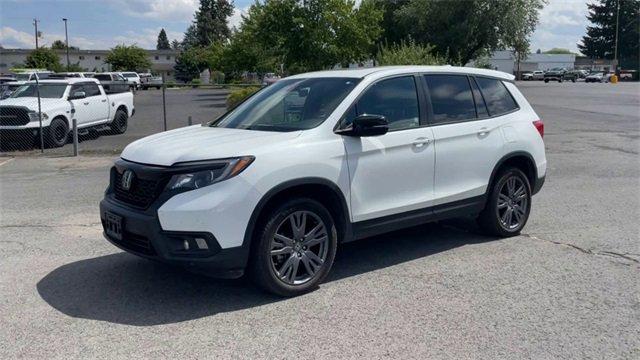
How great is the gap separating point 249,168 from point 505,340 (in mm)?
2193

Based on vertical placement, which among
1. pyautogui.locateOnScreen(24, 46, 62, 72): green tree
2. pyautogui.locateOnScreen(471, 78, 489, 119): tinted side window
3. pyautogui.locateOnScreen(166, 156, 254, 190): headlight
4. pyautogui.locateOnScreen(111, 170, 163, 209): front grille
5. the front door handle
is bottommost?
pyautogui.locateOnScreen(111, 170, 163, 209): front grille

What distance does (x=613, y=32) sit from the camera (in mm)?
100812

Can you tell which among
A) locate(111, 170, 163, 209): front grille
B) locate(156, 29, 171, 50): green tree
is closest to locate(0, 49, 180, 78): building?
locate(156, 29, 171, 50): green tree

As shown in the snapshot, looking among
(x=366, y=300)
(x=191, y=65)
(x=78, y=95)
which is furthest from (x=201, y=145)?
(x=191, y=65)

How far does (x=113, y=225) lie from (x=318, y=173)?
5.72 feet

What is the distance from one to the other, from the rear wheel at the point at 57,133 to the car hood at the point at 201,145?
11.9 metres

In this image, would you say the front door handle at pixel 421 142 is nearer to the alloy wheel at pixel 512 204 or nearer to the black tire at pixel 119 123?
the alloy wheel at pixel 512 204

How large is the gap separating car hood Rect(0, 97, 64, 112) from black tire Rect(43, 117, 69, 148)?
1.34 feet

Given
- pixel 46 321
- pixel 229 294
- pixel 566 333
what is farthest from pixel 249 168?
pixel 566 333

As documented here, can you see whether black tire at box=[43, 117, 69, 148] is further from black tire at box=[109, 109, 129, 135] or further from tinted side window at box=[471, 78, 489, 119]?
tinted side window at box=[471, 78, 489, 119]

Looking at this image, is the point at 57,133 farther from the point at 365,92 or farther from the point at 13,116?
the point at 365,92

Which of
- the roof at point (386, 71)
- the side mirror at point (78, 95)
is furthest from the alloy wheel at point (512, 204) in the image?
the side mirror at point (78, 95)

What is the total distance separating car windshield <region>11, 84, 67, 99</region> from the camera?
17141 millimetres

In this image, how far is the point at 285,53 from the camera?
24.2 m
